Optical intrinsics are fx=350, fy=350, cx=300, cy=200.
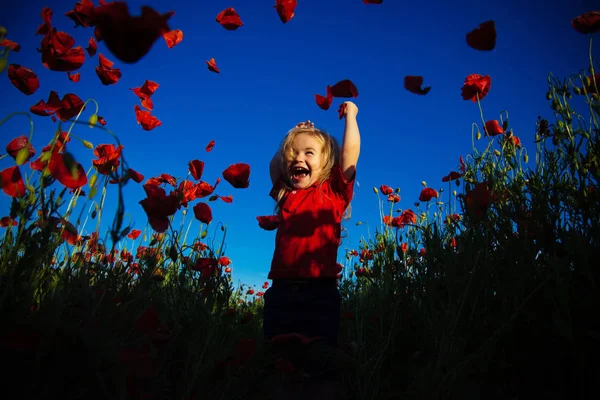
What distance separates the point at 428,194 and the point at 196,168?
183 centimetres

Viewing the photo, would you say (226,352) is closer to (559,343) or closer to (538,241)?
(559,343)

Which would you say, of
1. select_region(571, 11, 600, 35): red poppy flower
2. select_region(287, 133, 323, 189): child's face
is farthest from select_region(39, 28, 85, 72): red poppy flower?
select_region(571, 11, 600, 35): red poppy flower

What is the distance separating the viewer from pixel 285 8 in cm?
200

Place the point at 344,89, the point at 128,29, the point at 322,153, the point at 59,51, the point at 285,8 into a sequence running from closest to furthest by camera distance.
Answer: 1. the point at 128,29
2. the point at 59,51
3. the point at 285,8
4. the point at 344,89
5. the point at 322,153

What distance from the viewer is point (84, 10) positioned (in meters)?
1.58

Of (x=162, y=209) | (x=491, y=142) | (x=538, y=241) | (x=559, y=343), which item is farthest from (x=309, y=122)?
(x=559, y=343)

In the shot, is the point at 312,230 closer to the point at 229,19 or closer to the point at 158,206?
the point at 158,206

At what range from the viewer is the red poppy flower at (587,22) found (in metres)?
1.72

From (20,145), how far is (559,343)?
2.29 m

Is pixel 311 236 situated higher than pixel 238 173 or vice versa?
pixel 238 173

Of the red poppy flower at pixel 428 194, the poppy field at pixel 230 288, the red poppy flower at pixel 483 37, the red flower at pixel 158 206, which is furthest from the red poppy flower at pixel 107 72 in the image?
the red poppy flower at pixel 428 194

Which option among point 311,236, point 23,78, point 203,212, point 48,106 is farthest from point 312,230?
point 23,78

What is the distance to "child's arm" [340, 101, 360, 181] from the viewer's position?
6.80ft

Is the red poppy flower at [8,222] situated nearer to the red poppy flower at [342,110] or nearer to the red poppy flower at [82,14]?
the red poppy flower at [82,14]
